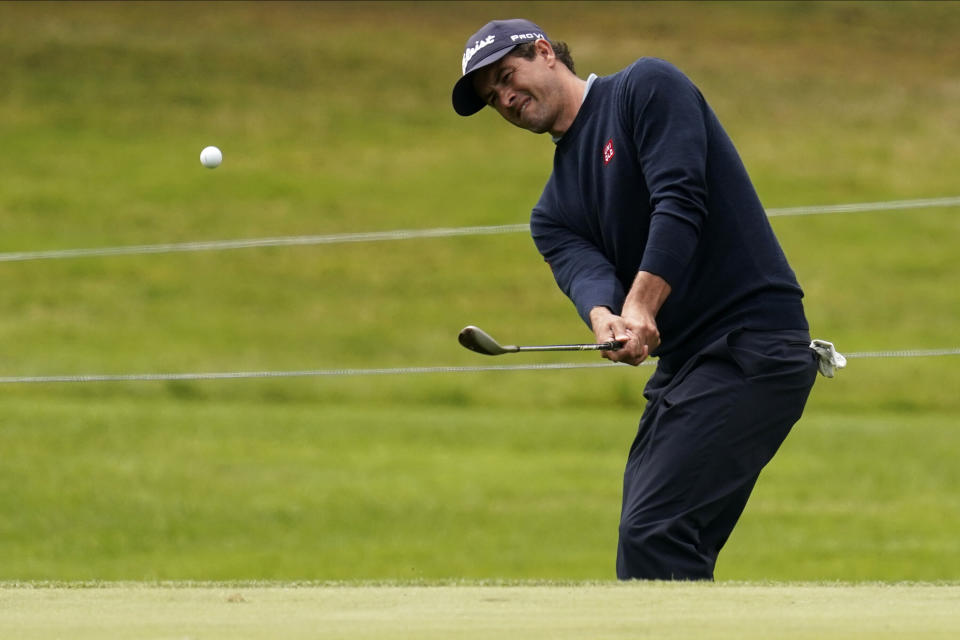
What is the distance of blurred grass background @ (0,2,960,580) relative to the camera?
13672 mm

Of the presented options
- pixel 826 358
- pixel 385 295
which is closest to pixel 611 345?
pixel 826 358

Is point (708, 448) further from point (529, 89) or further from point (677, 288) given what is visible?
point (529, 89)

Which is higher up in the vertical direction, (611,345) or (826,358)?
(611,345)

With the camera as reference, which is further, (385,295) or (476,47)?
(385,295)

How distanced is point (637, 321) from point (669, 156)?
360 millimetres

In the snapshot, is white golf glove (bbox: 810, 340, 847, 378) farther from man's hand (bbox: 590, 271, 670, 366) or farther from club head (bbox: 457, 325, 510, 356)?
club head (bbox: 457, 325, 510, 356)

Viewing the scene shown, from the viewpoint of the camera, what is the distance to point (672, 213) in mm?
3783

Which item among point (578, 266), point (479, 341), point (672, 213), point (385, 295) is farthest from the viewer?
point (385, 295)

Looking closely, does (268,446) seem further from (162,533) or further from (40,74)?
(40,74)

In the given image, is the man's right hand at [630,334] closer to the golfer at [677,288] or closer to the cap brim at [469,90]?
the golfer at [677,288]

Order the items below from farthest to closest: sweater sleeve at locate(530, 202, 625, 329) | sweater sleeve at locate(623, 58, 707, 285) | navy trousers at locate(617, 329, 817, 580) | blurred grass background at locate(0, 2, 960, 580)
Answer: blurred grass background at locate(0, 2, 960, 580)
sweater sleeve at locate(530, 202, 625, 329)
navy trousers at locate(617, 329, 817, 580)
sweater sleeve at locate(623, 58, 707, 285)

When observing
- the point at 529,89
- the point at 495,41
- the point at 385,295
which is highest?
the point at 495,41

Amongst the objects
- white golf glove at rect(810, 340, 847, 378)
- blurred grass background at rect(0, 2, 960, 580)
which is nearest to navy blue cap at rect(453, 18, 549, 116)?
white golf glove at rect(810, 340, 847, 378)

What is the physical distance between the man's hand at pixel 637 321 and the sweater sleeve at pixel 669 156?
3cm
